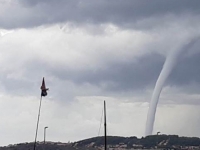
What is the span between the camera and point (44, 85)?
118 metres
